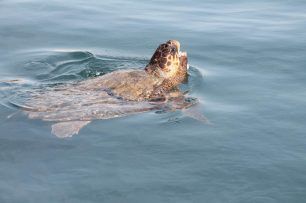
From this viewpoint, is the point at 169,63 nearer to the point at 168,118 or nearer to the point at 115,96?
the point at 115,96

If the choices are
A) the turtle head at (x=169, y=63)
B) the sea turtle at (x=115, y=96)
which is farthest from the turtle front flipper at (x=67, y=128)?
the turtle head at (x=169, y=63)

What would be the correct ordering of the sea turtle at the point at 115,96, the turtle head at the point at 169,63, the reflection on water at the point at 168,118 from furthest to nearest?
the turtle head at the point at 169,63, the sea turtle at the point at 115,96, the reflection on water at the point at 168,118

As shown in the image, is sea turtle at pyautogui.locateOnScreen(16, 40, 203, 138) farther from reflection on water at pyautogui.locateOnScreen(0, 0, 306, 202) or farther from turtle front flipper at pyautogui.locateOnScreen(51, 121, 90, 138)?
reflection on water at pyautogui.locateOnScreen(0, 0, 306, 202)

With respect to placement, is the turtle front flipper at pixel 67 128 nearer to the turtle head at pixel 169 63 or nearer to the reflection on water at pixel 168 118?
the reflection on water at pixel 168 118

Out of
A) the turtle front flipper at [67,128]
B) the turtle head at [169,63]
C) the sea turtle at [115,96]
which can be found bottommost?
the turtle front flipper at [67,128]

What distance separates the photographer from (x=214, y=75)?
10.0 meters

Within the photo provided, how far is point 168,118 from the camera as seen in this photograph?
809cm

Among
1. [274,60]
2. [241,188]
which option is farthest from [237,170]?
[274,60]

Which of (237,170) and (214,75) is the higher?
(214,75)

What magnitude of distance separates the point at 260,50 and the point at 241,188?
5608 millimetres

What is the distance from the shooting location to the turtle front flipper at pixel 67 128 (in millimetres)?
7422

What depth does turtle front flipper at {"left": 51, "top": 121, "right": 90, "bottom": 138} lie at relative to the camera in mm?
7422

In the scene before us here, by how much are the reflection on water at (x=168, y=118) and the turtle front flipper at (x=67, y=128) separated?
91mm

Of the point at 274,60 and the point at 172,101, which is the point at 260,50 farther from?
the point at 172,101
